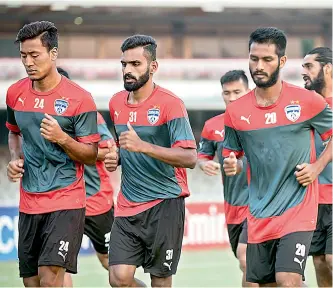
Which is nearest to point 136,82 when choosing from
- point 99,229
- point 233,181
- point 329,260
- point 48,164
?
point 48,164

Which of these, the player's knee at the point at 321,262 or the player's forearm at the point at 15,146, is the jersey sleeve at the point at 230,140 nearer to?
the player's forearm at the point at 15,146

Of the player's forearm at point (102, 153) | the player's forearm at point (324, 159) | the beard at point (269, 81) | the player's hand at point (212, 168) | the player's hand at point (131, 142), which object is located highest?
the beard at point (269, 81)

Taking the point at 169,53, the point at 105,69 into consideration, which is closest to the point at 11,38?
the point at 105,69

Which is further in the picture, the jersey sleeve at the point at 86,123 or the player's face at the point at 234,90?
the player's face at the point at 234,90

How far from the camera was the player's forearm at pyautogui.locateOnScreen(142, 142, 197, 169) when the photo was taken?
23.9 feet

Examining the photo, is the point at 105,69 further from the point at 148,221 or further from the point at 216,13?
the point at 148,221

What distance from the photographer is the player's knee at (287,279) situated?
7.00 metres

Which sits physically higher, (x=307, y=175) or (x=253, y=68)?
(x=253, y=68)

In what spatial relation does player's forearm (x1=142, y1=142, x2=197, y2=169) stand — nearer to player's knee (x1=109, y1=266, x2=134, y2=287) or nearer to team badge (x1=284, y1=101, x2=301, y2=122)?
team badge (x1=284, y1=101, x2=301, y2=122)

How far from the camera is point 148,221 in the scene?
25.7 feet

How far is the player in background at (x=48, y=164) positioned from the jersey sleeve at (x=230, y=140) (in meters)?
1.03

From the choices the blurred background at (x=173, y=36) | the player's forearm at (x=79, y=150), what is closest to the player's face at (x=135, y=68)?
the player's forearm at (x=79, y=150)

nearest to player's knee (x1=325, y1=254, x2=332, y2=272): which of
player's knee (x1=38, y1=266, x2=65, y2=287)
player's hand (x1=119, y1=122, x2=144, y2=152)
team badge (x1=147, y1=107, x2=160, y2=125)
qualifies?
team badge (x1=147, y1=107, x2=160, y2=125)

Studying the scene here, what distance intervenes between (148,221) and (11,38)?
24283mm
